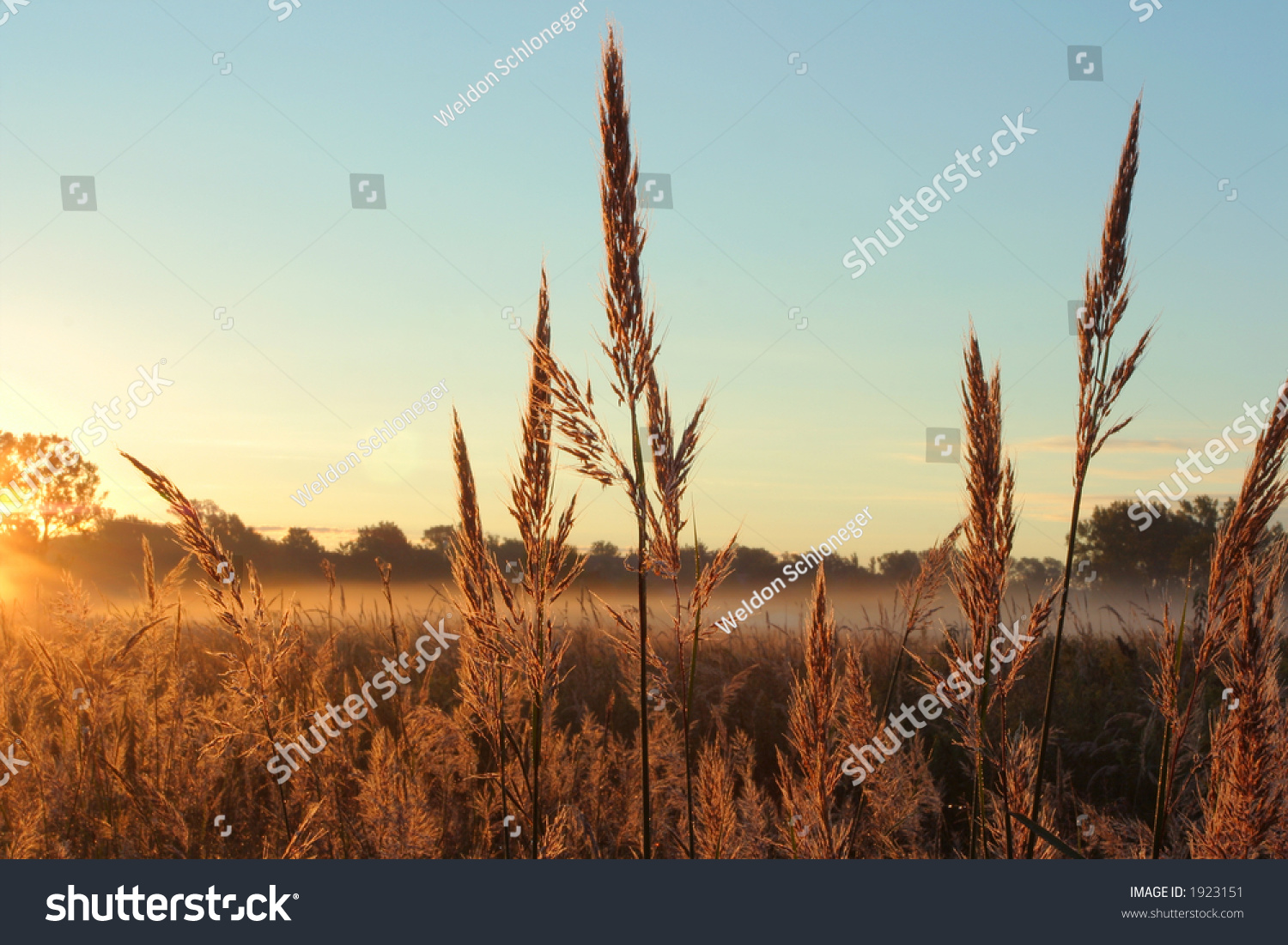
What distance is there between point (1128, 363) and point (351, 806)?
14.0ft

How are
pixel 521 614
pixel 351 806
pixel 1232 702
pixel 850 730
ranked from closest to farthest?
pixel 521 614 → pixel 1232 702 → pixel 850 730 → pixel 351 806

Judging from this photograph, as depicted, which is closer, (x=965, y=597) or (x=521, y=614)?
(x=521, y=614)

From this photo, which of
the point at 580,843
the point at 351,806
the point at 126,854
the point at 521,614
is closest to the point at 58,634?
the point at 126,854

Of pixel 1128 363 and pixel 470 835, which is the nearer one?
pixel 1128 363

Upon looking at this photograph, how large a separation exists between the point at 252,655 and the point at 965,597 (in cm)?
276

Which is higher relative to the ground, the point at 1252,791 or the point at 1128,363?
the point at 1128,363

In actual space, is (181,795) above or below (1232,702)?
below

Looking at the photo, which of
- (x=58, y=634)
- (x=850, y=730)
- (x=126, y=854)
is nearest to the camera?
(x=850, y=730)

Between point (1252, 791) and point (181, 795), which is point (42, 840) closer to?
point (181, 795)

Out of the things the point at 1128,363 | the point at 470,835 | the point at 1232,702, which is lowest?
the point at 470,835

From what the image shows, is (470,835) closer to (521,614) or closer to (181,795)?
(181,795)

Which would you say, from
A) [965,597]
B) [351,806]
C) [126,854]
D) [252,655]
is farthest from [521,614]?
[126,854]

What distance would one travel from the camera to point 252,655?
11.0 feet

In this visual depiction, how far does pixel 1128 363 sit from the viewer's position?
3363 mm
